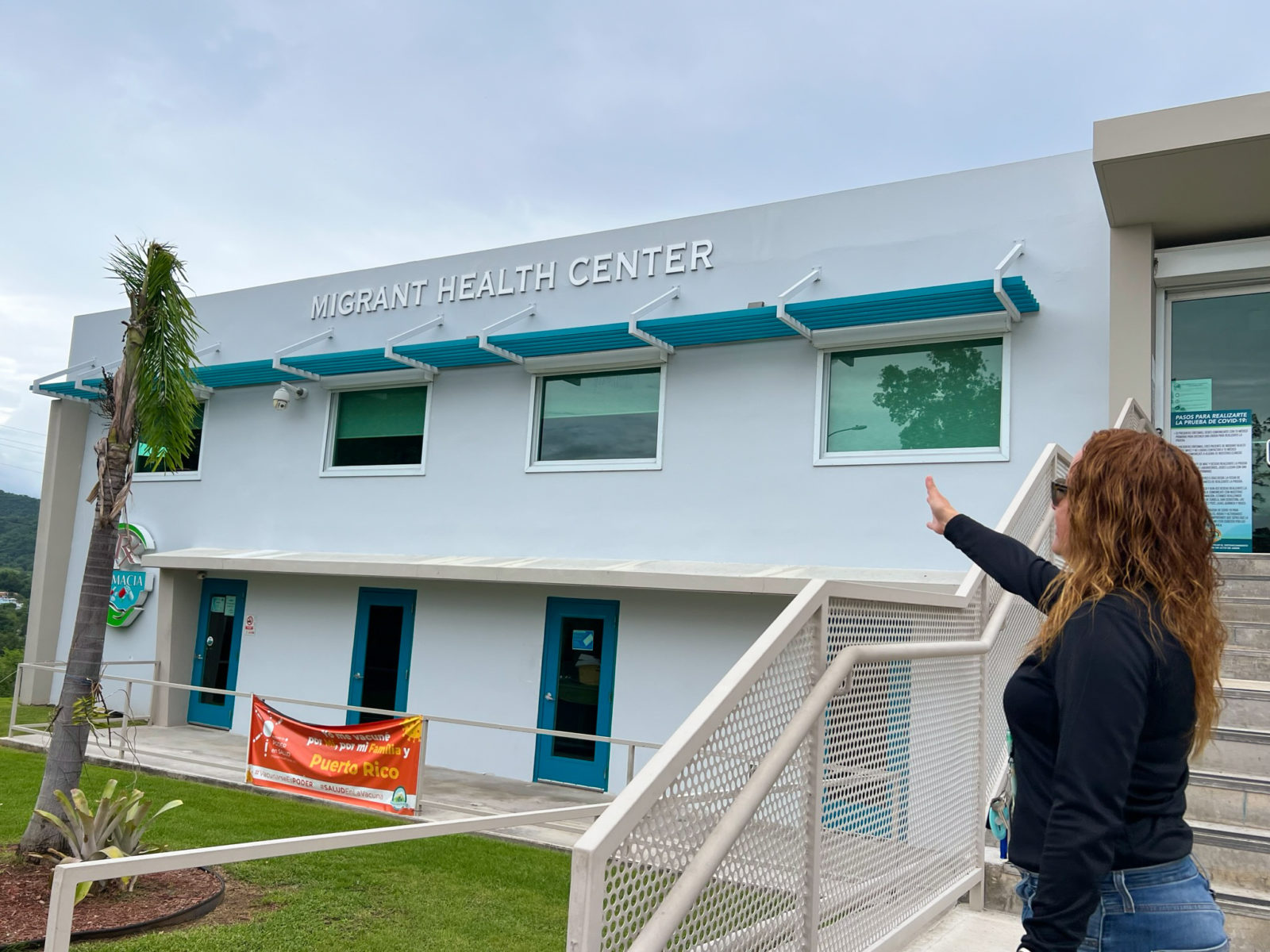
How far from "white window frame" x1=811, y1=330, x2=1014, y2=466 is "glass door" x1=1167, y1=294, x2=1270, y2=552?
152 centimetres

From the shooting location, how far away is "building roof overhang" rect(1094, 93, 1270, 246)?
652 centimetres

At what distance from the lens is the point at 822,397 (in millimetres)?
10477

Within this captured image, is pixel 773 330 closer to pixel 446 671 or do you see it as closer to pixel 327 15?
pixel 446 671

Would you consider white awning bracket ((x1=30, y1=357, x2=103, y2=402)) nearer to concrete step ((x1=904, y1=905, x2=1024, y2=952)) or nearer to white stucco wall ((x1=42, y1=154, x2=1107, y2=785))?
white stucco wall ((x1=42, y1=154, x2=1107, y2=785))

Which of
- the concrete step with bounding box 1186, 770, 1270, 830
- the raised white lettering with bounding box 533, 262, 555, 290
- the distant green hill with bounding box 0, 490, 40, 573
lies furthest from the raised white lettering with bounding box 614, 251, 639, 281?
the distant green hill with bounding box 0, 490, 40, 573

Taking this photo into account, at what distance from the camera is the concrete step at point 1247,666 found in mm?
5236

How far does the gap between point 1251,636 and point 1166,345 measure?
11.9 ft

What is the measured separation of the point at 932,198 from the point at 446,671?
8031mm

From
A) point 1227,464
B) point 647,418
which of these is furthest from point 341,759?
A: point 1227,464

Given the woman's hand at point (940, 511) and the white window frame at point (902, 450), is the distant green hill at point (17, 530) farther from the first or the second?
the woman's hand at point (940, 511)

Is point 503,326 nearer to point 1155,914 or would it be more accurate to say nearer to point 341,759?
point 341,759

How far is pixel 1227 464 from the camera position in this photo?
26.1ft

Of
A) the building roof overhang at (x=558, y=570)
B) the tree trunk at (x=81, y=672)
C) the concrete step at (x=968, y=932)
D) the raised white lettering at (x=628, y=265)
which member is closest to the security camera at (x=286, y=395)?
the building roof overhang at (x=558, y=570)

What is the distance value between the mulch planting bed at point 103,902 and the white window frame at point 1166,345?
8.11 meters
